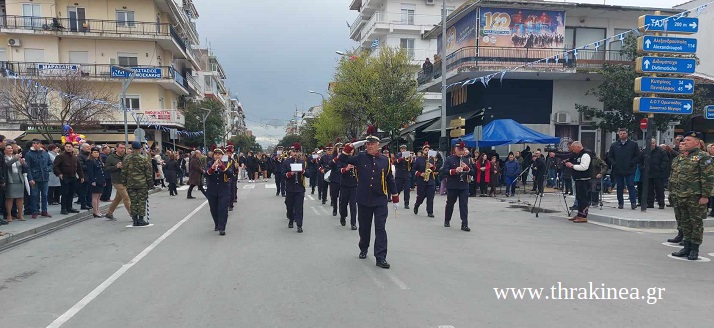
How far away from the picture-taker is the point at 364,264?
6793 mm

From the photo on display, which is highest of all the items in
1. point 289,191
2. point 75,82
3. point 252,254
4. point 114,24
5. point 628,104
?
point 114,24

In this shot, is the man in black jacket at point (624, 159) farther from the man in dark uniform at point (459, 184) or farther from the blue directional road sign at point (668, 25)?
the man in dark uniform at point (459, 184)

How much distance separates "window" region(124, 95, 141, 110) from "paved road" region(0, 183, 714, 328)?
30188mm

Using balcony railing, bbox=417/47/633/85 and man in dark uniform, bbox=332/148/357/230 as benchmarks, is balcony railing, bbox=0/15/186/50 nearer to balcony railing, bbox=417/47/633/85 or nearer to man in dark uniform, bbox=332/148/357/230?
balcony railing, bbox=417/47/633/85

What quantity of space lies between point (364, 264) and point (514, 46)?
20468mm

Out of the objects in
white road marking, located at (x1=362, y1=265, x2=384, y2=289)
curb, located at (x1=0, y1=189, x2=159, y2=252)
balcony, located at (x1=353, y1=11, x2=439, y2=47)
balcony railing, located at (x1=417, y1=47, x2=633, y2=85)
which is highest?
balcony, located at (x1=353, y1=11, x2=439, y2=47)

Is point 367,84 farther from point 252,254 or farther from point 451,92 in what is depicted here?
point 252,254

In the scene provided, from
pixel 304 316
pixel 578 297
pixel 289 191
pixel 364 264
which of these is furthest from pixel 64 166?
pixel 578 297

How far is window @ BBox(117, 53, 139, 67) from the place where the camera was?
36250 mm

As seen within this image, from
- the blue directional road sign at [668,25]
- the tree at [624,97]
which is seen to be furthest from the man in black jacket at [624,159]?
the tree at [624,97]

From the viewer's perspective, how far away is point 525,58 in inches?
931

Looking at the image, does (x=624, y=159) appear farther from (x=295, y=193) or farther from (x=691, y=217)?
(x=295, y=193)

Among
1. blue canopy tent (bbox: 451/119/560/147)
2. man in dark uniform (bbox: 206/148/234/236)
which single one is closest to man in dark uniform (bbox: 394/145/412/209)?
man in dark uniform (bbox: 206/148/234/236)

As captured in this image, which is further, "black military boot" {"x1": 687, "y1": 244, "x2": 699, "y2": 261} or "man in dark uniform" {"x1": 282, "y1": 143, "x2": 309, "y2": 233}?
"man in dark uniform" {"x1": 282, "y1": 143, "x2": 309, "y2": 233}
